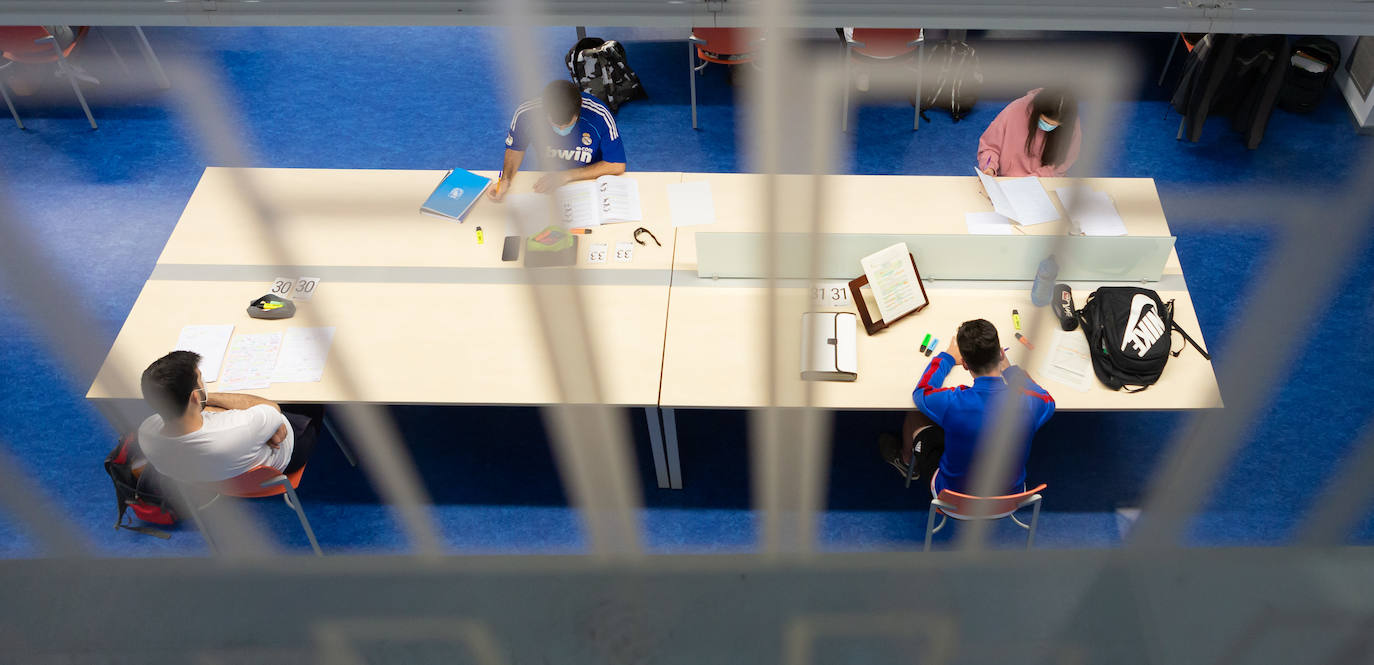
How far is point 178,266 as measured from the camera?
3488 millimetres

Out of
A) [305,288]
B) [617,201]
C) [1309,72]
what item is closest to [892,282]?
[617,201]

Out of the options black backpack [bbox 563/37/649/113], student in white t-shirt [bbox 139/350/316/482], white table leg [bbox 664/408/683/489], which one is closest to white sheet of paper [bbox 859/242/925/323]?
white table leg [bbox 664/408/683/489]

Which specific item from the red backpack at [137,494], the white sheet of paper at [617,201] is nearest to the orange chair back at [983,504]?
the white sheet of paper at [617,201]

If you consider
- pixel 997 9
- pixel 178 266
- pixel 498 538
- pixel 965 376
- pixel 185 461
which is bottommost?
pixel 498 538

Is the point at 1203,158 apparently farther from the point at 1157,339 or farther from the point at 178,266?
the point at 178,266

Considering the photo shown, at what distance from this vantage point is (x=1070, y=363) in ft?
10.2

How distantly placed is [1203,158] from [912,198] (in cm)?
245

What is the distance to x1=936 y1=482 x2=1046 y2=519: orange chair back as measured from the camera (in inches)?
33.3

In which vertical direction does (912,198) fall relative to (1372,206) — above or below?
below

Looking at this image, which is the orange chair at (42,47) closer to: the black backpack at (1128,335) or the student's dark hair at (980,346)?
the student's dark hair at (980,346)

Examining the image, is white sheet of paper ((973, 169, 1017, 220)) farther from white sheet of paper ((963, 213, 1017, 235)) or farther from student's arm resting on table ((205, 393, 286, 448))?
student's arm resting on table ((205, 393, 286, 448))

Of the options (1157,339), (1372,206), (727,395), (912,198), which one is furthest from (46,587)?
(912,198)

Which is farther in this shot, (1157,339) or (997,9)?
(1157,339)

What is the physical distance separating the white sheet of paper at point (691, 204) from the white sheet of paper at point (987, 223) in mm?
1006
